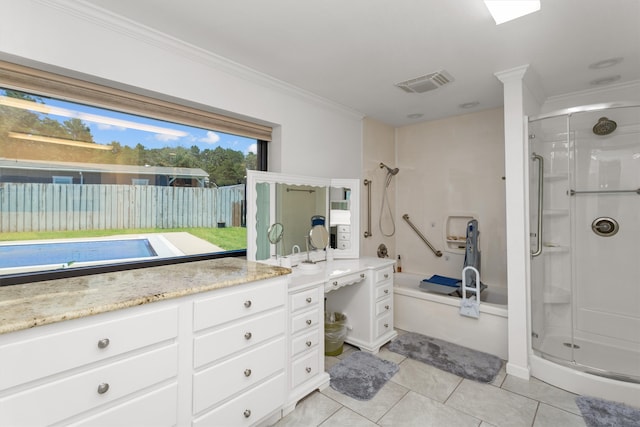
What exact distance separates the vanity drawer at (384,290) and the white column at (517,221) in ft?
3.33

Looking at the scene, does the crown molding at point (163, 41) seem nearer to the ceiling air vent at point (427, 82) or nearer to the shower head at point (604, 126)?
the ceiling air vent at point (427, 82)

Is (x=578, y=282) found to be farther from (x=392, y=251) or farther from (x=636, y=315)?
(x=392, y=251)

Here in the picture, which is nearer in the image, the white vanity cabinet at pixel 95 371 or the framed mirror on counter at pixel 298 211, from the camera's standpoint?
the white vanity cabinet at pixel 95 371

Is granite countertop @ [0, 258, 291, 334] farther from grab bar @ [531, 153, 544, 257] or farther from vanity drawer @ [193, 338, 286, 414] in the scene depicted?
grab bar @ [531, 153, 544, 257]

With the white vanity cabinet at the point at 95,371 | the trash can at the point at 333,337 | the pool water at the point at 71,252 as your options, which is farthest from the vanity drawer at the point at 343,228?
the white vanity cabinet at the point at 95,371

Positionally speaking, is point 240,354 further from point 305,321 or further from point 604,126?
point 604,126

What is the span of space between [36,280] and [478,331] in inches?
130

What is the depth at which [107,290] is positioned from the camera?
143cm

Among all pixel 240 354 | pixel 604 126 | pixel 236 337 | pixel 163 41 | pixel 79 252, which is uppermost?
pixel 163 41

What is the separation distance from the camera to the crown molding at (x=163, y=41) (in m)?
1.65

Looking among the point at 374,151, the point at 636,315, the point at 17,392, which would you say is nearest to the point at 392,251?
the point at 374,151

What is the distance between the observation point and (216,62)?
88.7 inches

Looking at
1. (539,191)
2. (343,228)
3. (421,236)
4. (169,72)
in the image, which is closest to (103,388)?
(169,72)

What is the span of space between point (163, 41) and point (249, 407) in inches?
90.2
